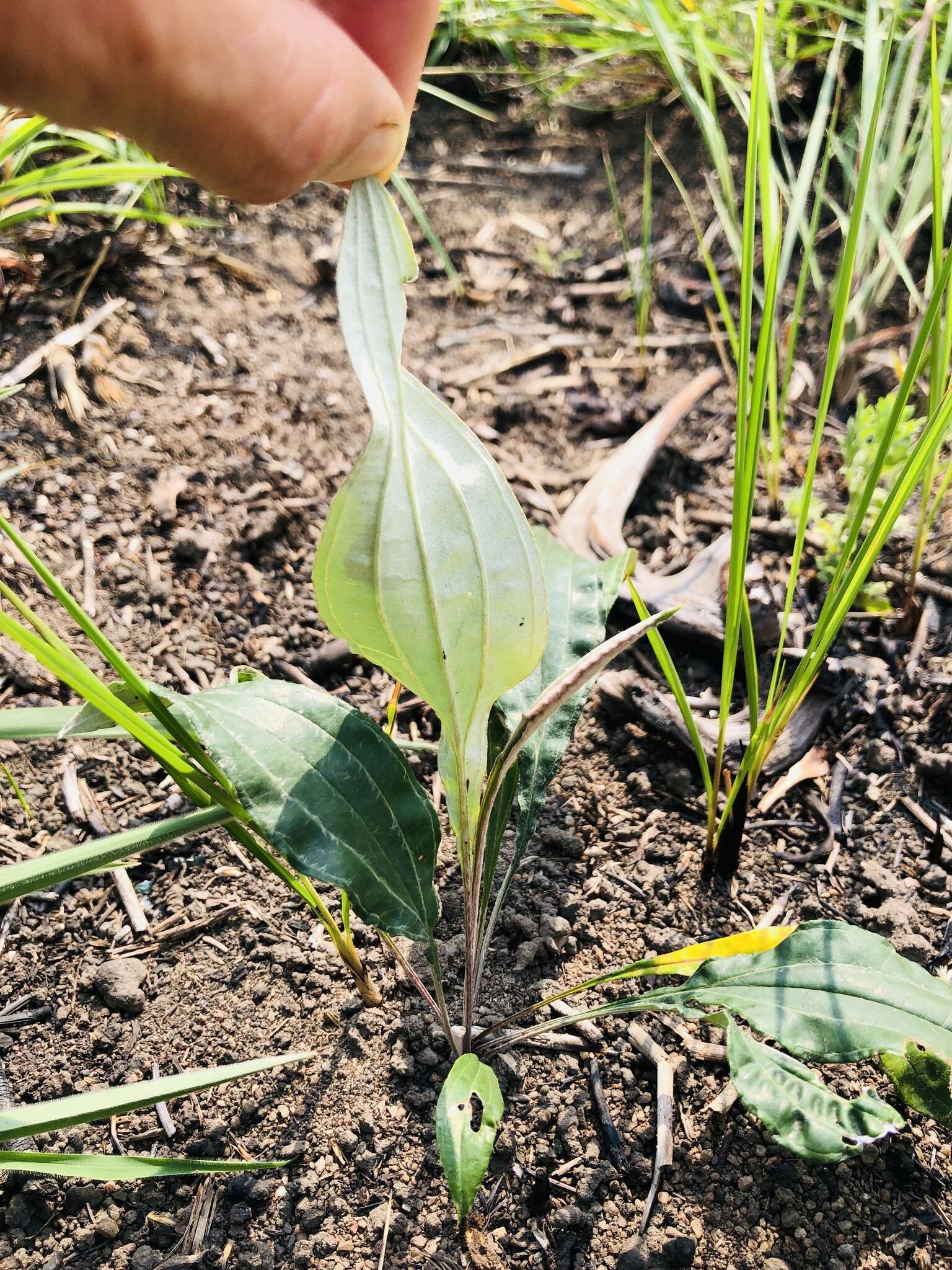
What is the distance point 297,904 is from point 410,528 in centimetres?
55

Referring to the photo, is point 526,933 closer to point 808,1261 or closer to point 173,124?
point 808,1261

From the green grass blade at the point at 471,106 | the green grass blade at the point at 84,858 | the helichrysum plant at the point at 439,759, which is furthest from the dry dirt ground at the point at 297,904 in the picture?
the green grass blade at the point at 471,106

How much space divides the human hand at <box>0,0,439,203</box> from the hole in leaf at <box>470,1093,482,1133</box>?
732 mm

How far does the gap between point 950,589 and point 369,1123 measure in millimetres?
1007

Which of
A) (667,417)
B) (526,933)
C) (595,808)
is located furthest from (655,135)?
(526,933)

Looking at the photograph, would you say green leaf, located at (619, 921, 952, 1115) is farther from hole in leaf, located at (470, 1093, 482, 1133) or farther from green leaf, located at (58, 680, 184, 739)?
green leaf, located at (58, 680, 184, 739)

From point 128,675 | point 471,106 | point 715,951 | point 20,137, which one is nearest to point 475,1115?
A: point 715,951

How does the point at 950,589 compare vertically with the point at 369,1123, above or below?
above

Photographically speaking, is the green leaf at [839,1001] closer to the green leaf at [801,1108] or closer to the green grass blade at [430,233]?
the green leaf at [801,1108]

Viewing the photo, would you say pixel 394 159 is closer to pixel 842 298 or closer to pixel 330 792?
pixel 842 298

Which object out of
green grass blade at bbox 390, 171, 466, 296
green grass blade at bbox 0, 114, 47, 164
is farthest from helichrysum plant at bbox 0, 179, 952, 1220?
green grass blade at bbox 390, 171, 466, 296

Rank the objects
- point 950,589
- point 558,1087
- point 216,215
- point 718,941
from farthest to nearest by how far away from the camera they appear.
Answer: point 216,215, point 950,589, point 558,1087, point 718,941

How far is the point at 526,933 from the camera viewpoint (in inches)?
40.2

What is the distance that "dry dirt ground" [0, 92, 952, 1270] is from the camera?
0.84 m
